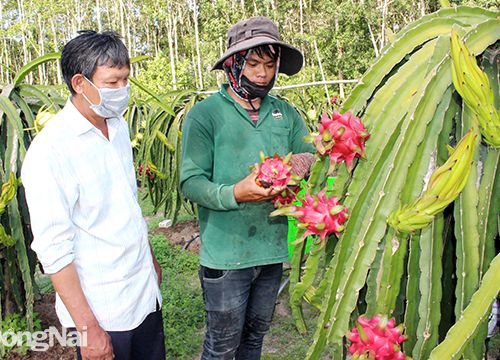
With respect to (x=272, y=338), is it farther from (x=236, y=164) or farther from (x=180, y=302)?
(x=236, y=164)

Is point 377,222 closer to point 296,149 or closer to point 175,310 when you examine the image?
point 296,149

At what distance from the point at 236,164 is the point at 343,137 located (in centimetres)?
83

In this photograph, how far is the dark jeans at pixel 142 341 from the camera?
1.42 meters

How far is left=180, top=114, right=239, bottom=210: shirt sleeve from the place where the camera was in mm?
1499

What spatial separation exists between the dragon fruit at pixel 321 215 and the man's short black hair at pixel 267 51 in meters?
0.88

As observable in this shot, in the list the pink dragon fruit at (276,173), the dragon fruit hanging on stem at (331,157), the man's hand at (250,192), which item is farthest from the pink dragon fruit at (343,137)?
the man's hand at (250,192)

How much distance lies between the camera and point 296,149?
1765 millimetres

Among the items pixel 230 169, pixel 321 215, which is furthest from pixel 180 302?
pixel 321 215

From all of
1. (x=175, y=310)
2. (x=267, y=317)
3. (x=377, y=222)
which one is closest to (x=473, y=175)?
(x=377, y=222)

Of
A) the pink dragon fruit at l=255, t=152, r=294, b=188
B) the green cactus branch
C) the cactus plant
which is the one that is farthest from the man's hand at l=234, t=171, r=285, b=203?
the green cactus branch

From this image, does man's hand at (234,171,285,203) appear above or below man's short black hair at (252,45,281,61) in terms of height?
below

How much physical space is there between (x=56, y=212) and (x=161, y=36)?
25580 millimetres

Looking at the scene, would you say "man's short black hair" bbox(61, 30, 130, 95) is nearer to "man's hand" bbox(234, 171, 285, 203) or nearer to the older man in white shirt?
the older man in white shirt

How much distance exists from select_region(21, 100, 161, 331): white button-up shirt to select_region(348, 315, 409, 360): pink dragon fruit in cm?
84
